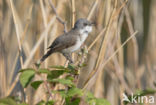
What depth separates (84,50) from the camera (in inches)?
47.0

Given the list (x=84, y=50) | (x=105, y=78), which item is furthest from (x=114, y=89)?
(x=84, y=50)

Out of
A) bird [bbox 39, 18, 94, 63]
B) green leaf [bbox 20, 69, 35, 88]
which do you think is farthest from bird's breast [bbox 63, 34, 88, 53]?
green leaf [bbox 20, 69, 35, 88]

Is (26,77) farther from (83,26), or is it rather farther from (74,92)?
(83,26)

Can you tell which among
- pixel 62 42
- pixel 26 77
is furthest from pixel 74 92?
pixel 62 42

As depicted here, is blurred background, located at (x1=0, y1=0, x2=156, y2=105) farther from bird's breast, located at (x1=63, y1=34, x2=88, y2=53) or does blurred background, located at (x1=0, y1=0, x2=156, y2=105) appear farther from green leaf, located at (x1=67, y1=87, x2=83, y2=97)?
green leaf, located at (x1=67, y1=87, x2=83, y2=97)

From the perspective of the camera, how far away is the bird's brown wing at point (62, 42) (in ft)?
6.77

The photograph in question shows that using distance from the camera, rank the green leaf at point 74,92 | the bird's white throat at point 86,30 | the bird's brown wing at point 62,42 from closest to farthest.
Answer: the green leaf at point 74,92
the bird's brown wing at point 62,42
the bird's white throat at point 86,30

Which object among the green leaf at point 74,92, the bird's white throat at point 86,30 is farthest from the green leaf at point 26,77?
the bird's white throat at point 86,30

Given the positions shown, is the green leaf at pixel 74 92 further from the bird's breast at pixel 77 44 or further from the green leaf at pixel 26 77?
the bird's breast at pixel 77 44

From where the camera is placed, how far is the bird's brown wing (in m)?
2.06

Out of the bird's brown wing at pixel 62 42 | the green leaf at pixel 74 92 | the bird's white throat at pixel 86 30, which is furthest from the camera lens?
the bird's white throat at pixel 86 30

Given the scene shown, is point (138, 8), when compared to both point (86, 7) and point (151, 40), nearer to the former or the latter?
point (151, 40)

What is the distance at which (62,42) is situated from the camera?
2.17 metres

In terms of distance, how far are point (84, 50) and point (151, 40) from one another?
1.89m
